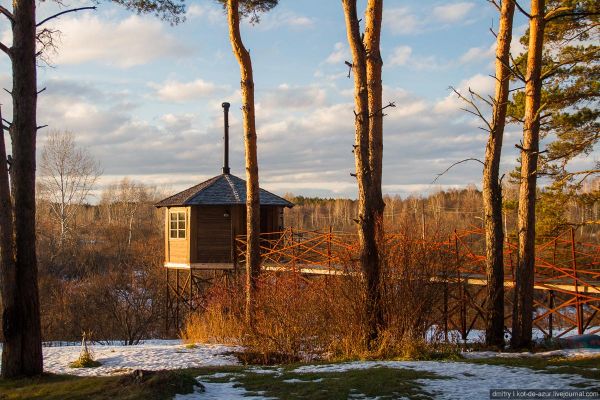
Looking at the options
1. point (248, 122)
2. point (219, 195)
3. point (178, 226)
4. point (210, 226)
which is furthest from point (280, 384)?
point (178, 226)

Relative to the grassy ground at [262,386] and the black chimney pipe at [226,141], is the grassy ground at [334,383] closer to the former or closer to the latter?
the grassy ground at [262,386]

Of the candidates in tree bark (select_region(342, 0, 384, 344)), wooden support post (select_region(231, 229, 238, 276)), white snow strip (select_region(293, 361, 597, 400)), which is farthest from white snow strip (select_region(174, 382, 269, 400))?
wooden support post (select_region(231, 229, 238, 276))

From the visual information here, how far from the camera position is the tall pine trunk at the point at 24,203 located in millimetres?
8375

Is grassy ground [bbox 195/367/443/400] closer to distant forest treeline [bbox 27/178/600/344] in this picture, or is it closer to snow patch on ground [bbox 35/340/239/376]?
snow patch on ground [bbox 35/340/239/376]

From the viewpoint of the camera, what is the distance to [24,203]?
8.40 meters

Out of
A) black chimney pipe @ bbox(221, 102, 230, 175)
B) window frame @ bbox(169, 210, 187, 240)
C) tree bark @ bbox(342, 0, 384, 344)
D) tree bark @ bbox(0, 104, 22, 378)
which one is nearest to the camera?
tree bark @ bbox(0, 104, 22, 378)

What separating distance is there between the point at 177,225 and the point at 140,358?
9.64 metres

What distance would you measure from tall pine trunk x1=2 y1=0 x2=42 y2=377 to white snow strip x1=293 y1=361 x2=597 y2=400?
3.77 meters

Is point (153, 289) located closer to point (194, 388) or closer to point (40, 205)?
point (40, 205)

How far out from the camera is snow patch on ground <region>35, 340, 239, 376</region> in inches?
372

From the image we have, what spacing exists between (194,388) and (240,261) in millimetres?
12690

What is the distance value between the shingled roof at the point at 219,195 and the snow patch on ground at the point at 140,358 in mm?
7691

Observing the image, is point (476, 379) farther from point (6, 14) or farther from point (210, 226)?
point (210, 226)

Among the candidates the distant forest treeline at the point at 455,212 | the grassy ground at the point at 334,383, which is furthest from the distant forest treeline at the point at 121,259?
the grassy ground at the point at 334,383
